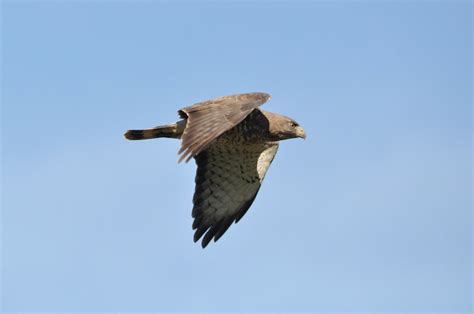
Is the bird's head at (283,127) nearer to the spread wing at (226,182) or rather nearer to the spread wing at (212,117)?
the spread wing at (226,182)

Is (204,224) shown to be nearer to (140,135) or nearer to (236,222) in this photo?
(236,222)

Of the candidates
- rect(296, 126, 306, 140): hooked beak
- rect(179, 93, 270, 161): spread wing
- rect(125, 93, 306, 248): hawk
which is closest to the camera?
rect(179, 93, 270, 161): spread wing

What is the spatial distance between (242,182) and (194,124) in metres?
2.55

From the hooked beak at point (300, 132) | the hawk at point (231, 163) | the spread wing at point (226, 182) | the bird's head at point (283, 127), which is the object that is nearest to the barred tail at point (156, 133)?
the hawk at point (231, 163)

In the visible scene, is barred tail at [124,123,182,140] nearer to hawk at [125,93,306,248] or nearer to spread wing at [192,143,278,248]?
hawk at [125,93,306,248]

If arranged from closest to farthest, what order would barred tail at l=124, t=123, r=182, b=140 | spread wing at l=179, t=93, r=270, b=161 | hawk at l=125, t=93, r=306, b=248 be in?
spread wing at l=179, t=93, r=270, b=161
barred tail at l=124, t=123, r=182, b=140
hawk at l=125, t=93, r=306, b=248

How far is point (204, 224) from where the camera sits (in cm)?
1234

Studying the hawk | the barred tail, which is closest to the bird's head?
A: the hawk

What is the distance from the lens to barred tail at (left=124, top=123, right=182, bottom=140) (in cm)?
1164

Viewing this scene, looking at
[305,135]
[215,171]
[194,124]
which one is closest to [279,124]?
[305,135]

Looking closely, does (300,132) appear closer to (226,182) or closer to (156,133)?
(226,182)

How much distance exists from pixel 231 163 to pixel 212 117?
228cm

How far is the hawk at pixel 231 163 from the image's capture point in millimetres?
11773

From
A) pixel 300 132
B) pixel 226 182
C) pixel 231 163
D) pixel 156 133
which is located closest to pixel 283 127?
pixel 300 132
